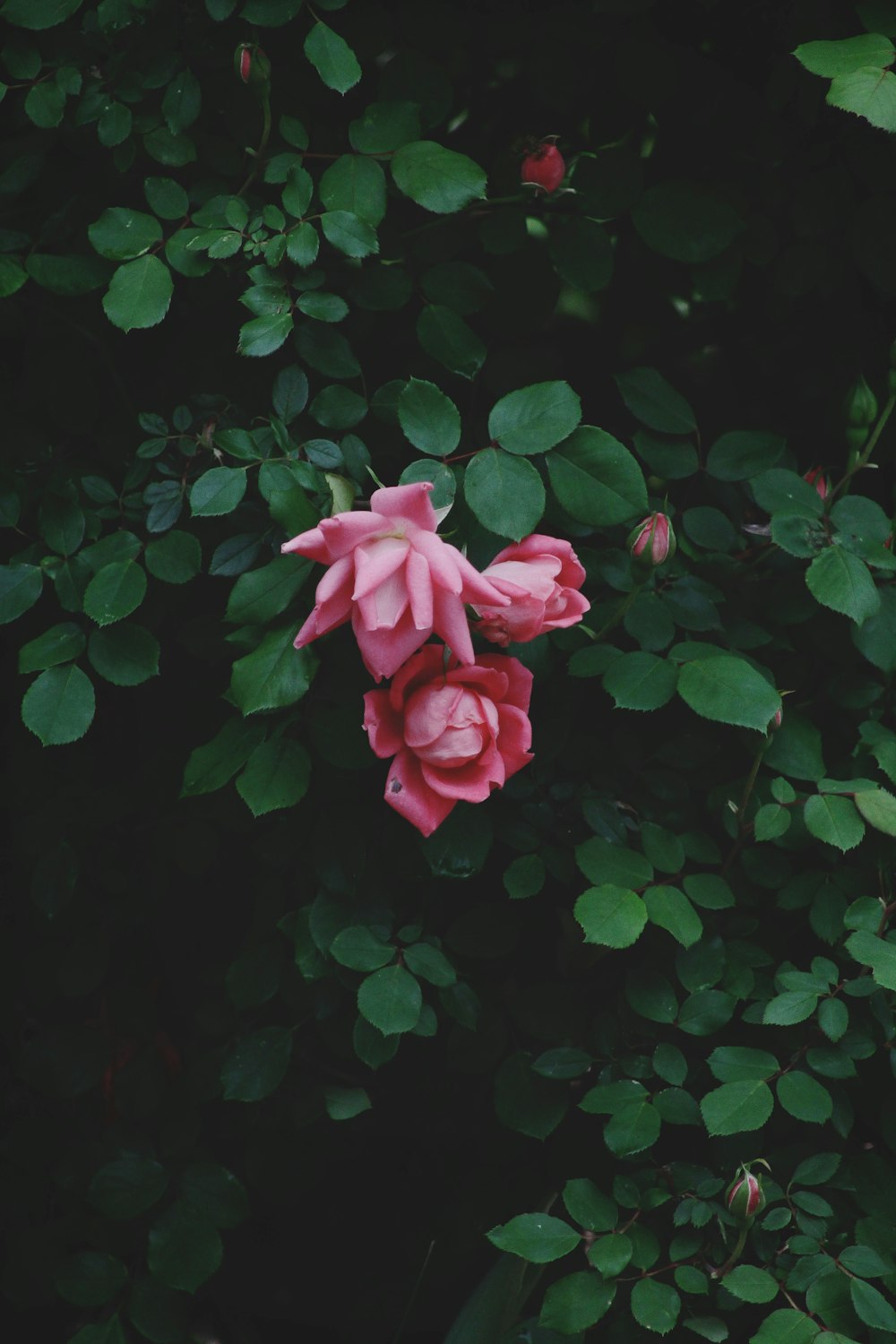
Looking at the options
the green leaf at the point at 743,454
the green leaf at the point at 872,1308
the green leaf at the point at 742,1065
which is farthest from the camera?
the green leaf at the point at 743,454

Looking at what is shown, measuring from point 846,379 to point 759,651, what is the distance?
0.94 ft

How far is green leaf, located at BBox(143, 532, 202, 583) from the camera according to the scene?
3.04 ft

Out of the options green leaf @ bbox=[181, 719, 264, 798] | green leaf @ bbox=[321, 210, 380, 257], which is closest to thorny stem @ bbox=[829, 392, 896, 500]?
green leaf @ bbox=[321, 210, 380, 257]

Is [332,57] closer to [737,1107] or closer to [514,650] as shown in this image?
[514,650]

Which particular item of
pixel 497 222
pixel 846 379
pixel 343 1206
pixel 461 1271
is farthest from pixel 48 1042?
pixel 846 379

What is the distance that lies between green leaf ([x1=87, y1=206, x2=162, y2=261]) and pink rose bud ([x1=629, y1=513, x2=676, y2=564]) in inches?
18.9

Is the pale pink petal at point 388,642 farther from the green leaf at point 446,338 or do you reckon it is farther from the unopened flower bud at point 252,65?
the unopened flower bud at point 252,65

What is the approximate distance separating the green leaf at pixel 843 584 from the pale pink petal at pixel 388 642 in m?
0.37

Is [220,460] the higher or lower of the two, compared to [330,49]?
lower

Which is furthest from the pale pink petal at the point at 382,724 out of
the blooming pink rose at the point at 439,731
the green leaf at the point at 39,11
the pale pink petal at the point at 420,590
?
the green leaf at the point at 39,11

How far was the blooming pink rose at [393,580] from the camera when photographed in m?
0.75

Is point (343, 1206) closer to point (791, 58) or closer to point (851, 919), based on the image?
point (851, 919)

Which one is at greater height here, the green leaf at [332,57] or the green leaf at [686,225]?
the green leaf at [332,57]

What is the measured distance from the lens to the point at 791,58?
101 centimetres
